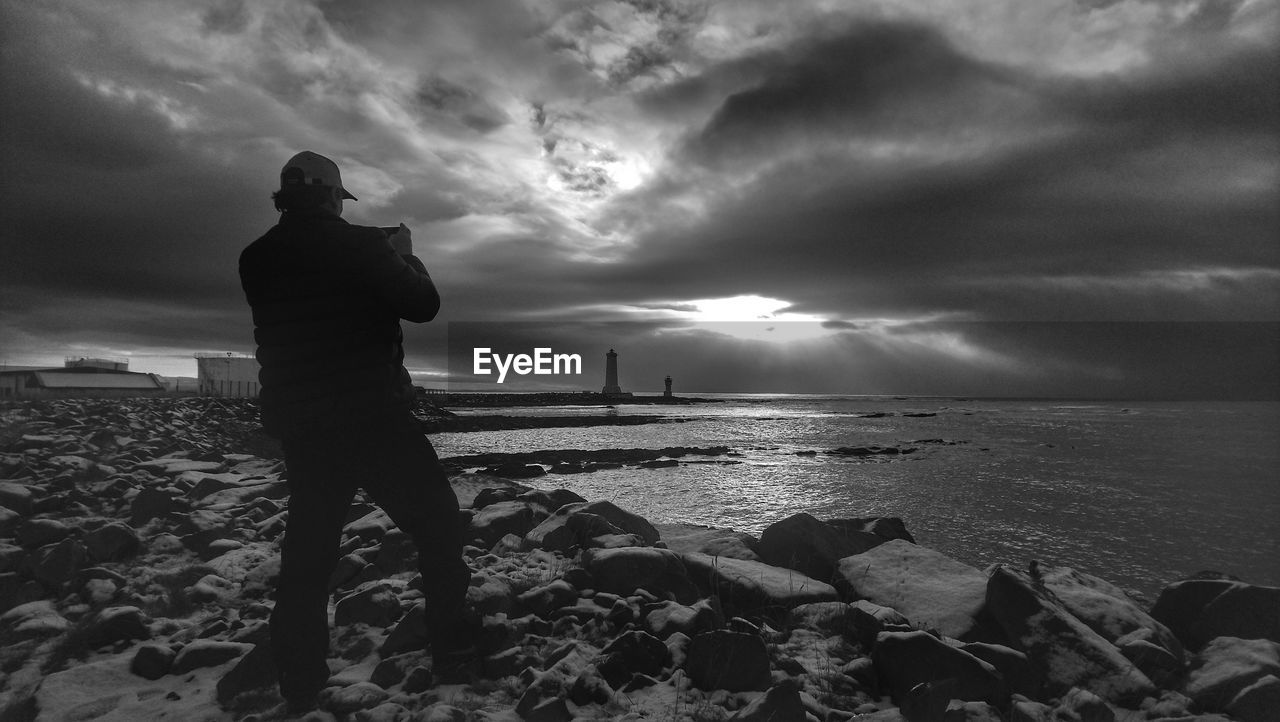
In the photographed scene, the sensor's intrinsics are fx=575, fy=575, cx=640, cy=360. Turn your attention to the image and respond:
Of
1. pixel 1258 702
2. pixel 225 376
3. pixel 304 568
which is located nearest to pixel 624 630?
pixel 304 568

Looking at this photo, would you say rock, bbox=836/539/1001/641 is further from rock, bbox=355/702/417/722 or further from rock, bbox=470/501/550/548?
rock, bbox=355/702/417/722

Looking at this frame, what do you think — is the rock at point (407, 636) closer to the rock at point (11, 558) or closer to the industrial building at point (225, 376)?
the rock at point (11, 558)

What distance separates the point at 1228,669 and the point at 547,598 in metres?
4.39

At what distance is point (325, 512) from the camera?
3010mm

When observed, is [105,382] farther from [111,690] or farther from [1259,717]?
[1259,717]

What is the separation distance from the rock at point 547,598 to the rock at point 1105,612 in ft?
12.6

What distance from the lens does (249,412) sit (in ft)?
95.5

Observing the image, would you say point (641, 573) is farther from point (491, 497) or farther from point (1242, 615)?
point (1242, 615)

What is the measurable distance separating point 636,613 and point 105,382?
79.9 meters

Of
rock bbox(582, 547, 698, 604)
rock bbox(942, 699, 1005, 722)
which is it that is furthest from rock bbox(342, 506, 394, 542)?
rock bbox(942, 699, 1005, 722)

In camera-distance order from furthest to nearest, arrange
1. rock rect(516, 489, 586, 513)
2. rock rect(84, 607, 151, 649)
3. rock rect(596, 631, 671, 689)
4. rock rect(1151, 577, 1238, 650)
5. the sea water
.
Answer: the sea water
rock rect(516, 489, 586, 513)
rock rect(1151, 577, 1238, 650)
rock rect(84, 607, 151, 649)
rock rect(596, 631, 671, 689)

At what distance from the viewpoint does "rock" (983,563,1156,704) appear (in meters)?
3.42

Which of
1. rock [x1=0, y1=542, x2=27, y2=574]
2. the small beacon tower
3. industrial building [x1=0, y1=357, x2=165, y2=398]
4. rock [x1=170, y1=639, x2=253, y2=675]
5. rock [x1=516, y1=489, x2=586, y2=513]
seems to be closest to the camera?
rock [x1=170, y1=639, x2=253, y2=675]

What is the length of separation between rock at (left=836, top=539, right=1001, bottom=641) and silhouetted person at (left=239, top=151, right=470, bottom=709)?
3696mm
